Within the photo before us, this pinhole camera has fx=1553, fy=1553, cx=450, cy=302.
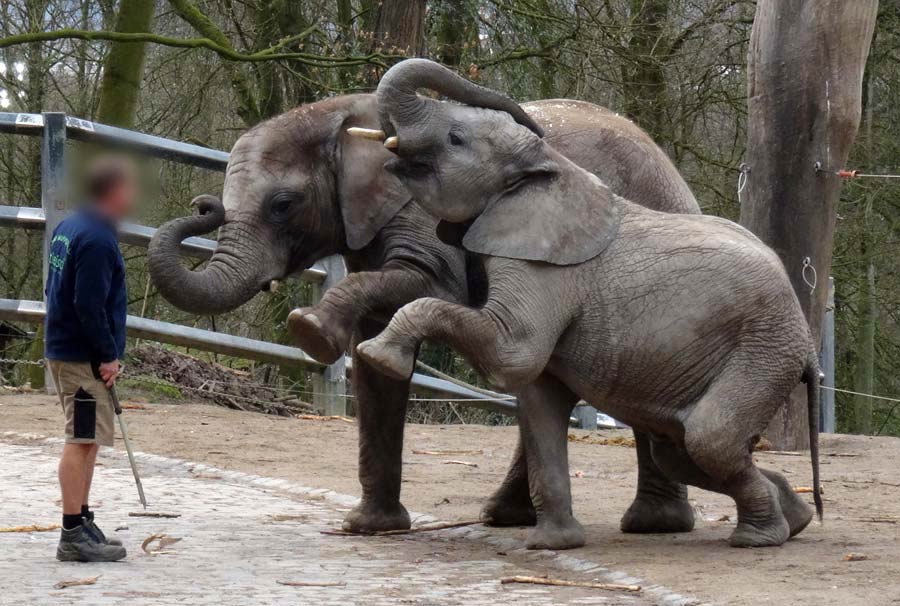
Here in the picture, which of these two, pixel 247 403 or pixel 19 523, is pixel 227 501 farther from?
pixel 247 403

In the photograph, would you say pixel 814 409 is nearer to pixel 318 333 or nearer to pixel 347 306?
pixel 347 306

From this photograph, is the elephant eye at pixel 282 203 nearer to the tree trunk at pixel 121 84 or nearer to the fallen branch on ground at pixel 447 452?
the fallen branch on ground at pixel 447 452

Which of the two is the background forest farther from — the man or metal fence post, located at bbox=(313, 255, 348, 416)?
the man

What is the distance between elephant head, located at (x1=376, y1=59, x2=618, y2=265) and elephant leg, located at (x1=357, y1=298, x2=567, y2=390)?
1.25 feet

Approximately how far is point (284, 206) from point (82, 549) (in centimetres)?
182

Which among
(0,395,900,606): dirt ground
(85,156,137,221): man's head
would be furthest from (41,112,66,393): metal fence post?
(85,156,137,221): man's head

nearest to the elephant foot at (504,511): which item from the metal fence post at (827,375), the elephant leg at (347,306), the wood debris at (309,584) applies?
the elephant leg at (347,306)

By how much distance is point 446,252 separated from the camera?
6840 millimetres

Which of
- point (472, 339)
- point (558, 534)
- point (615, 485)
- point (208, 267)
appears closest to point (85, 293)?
point (208, 267)

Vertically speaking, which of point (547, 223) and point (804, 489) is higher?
point (547, 223)

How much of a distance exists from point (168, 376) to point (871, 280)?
855 centimetres

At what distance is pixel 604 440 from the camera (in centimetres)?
1166

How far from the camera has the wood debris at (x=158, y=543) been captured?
634 cm

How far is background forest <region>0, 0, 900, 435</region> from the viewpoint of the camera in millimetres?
16016
